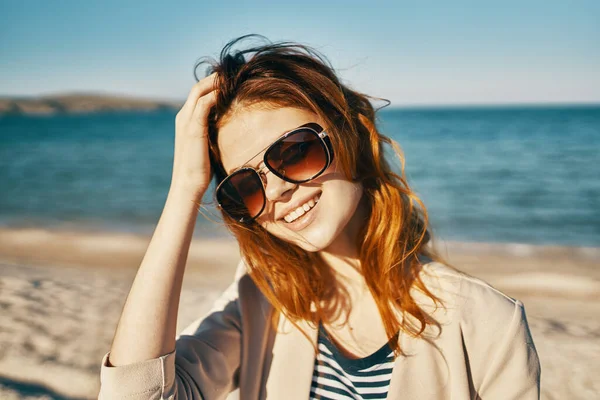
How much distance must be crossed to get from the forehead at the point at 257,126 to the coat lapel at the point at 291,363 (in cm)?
76

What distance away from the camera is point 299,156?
6.23ft

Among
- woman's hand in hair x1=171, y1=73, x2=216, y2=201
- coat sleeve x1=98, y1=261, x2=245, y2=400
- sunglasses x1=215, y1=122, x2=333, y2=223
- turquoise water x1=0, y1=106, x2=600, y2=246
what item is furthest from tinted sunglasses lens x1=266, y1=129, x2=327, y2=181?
turquoise water x1=0, y1=106, x2=600, y2=246

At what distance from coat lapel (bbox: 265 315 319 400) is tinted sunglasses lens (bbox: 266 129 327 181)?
68cm

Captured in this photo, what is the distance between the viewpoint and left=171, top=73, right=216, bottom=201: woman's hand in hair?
1.98 m

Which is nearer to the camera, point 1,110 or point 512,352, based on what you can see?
point 512,352

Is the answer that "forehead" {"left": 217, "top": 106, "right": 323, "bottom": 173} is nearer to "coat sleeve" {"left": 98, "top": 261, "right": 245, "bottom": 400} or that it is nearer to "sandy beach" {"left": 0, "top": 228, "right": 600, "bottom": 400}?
"coat sleeve" {"left": 98, "top": 261, "right": 245, "bottom": 400}

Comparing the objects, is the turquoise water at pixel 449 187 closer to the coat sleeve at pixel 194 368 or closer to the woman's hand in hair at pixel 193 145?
the woman's hand in hair at pixel 193 145

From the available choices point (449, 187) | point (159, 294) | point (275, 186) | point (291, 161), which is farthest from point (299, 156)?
point (449, 187)

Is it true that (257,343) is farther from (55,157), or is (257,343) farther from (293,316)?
(55,157)

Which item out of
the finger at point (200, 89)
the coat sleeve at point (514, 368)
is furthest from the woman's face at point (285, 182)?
the coat sleeve at point (514, 368)

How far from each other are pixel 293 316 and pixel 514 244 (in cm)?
923

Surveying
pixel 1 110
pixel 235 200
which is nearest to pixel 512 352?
pixel 235 200

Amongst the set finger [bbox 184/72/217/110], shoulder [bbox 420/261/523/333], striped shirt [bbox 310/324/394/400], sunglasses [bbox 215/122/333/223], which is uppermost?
finger [bbox 184/72/217/110]

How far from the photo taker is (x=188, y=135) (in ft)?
6.53
